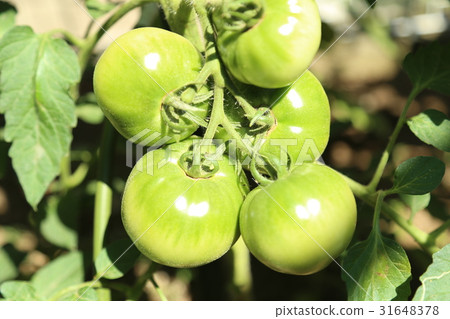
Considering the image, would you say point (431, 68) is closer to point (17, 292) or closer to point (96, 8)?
point (96, 8)

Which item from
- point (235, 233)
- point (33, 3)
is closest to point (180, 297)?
point (235, 233)

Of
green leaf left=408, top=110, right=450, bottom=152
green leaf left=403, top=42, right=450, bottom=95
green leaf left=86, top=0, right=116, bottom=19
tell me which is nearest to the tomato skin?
green leaf left=408, top=110, right=450, bottom=152

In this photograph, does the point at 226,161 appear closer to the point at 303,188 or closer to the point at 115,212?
the point at 303,188

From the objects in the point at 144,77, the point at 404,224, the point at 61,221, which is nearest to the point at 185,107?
the point at 144,77

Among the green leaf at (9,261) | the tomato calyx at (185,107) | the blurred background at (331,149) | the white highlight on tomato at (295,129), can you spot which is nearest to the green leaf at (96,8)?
the blurred background at (331,149)

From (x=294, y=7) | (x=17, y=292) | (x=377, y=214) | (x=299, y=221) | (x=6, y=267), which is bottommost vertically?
(x=6, y=267)

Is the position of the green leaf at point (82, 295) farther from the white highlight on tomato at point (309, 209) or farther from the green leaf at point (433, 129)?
the green leaf at point (433, 129)

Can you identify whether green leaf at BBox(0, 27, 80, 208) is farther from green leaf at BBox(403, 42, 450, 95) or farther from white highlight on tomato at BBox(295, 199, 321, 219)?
green leaf at BBox(403, 42, 450, 95)
